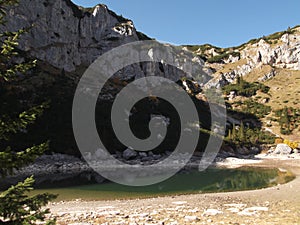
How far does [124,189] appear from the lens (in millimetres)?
32438

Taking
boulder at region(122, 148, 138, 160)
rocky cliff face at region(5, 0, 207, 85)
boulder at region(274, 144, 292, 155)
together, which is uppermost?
rocky cliff face at region(5, 0, 207, 85)

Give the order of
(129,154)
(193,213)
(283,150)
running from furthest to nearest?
(283,150) → (129,154) → (193,213)

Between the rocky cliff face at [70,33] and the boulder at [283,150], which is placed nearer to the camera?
the boulder at [283,150]

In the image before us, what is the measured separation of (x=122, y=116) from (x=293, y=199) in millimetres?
56653

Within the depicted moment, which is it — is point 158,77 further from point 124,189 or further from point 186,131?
A: point 124,189

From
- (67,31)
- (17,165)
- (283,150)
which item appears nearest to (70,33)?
(67,31)

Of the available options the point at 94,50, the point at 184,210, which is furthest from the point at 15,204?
the point at 94,50

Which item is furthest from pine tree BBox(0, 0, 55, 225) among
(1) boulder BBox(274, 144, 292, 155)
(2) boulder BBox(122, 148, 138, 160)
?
(1) boulder BBox(274, 144, 292, 155)

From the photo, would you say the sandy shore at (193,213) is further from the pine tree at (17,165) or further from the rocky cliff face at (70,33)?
the rocky cliff face at (70,33)

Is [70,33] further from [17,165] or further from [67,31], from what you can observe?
[17,165]

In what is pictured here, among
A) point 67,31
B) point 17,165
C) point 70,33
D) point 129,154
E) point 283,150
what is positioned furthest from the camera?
point 70,33

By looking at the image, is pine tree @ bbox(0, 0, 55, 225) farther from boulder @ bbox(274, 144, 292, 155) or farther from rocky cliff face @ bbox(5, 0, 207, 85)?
rocky cliff face @ bbox(5, 0, 207, 85)

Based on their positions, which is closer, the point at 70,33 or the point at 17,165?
the point at 17,165

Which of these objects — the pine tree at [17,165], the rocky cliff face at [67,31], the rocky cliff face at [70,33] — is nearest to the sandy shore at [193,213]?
the pine tree at [17,165]
